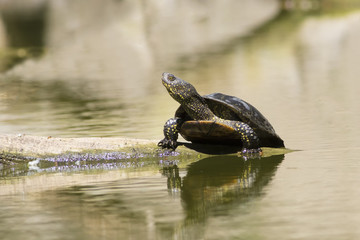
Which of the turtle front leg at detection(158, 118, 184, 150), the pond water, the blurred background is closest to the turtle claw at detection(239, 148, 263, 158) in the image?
the pond water

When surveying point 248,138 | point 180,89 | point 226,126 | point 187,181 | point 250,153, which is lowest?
point 187,181

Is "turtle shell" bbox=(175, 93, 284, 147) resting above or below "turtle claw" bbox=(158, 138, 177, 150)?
above

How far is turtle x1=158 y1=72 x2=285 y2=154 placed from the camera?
7.44 m

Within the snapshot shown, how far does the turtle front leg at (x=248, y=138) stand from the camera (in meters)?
7.42

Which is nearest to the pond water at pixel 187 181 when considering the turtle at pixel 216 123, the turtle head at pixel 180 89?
the turtle at pixel 216 123

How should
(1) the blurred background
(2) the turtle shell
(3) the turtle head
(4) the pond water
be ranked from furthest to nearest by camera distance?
1. (1) the blurred background
2. (3) the turtle head
3. (2) the turtle shell
4. (4) the pond water

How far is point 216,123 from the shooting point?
7332 mm

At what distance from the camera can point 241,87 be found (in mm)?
16219

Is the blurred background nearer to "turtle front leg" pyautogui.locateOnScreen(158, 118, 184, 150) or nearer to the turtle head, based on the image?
the turtle head

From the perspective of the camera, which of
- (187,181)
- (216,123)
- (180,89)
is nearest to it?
(187,181)

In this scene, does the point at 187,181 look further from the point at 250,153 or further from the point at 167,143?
the point at 250,153

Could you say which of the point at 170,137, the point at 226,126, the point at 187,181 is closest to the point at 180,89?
the point at 170,137

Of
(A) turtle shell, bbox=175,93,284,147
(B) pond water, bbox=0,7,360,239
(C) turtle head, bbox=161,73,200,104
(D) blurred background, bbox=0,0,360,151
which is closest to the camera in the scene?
(B) pond water, bbox=0,7,360,239

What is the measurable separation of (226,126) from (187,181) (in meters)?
1.14
